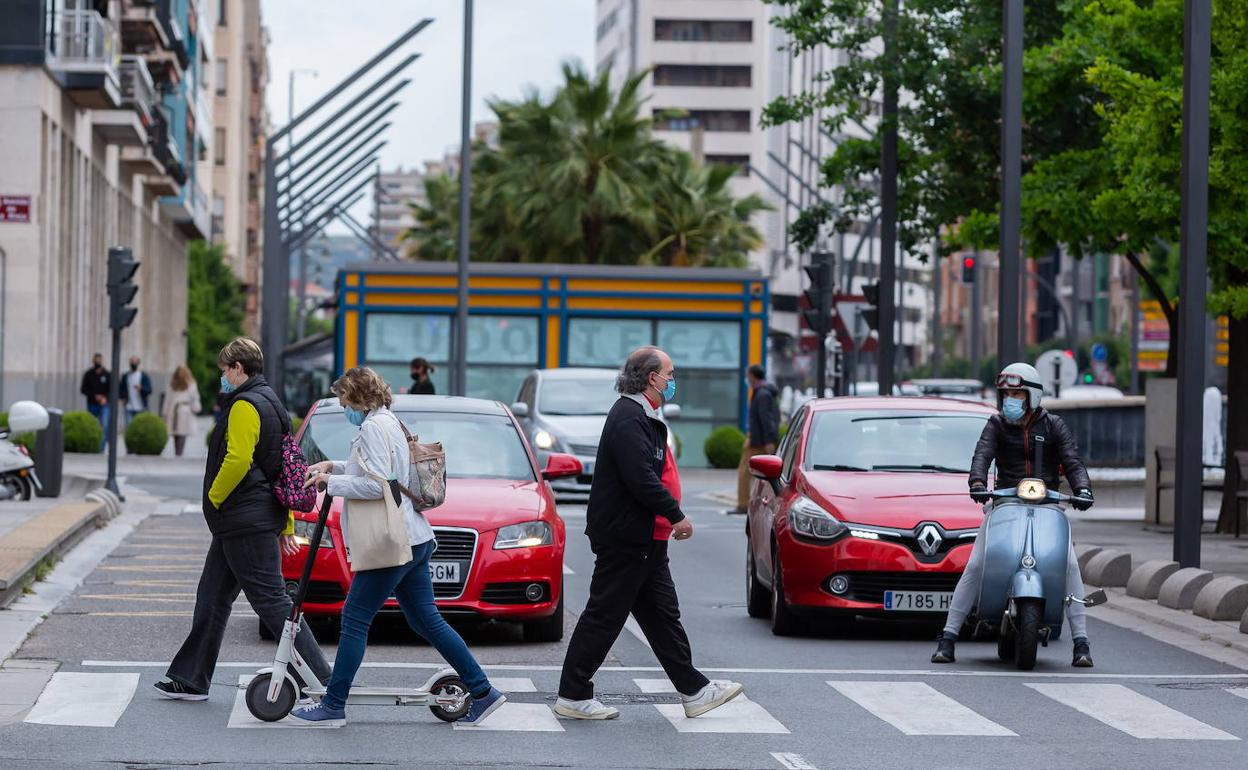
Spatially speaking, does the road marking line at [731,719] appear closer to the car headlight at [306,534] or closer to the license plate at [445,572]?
the license plate at [445,572]

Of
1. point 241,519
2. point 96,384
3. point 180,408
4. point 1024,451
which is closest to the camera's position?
point 241,519

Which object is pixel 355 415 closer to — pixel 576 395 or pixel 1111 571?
pixel 1111 571

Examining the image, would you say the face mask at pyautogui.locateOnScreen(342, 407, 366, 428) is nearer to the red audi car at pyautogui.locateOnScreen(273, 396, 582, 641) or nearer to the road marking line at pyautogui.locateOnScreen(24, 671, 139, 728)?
the road marking line at pyautogui.locateOnScreen(24, 671, 139, 728)

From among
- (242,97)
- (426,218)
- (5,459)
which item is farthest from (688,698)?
(242,97)

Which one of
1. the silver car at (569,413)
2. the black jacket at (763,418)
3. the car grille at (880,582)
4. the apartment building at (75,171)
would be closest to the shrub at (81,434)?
the apartment building at (75,171)

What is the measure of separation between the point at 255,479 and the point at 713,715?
234 cm

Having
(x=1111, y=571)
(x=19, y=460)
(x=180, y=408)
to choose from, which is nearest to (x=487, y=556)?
(x=1111, y=571)

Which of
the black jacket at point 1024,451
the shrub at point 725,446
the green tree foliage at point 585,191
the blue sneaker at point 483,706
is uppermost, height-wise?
the green tree foliage at point 585,191

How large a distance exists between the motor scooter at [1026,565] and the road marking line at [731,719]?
2069 millimetres

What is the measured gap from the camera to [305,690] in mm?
10203

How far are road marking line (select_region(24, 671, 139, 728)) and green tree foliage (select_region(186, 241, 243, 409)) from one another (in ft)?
210

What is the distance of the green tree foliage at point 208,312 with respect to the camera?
254 feet

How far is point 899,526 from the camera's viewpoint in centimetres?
1401

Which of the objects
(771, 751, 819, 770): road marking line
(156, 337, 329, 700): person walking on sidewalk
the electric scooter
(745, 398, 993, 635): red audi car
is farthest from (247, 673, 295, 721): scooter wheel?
(745, 398, 993, 635): red audi car
